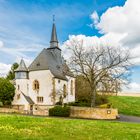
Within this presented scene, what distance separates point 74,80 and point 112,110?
1059 inches

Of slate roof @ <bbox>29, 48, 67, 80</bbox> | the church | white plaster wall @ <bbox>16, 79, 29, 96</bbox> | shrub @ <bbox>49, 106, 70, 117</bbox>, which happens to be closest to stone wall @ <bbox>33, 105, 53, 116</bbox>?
the church

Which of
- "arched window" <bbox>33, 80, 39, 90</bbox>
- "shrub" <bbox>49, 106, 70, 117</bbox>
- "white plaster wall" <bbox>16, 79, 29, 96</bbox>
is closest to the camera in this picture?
"shrub" <bbox>49, 106, 70, 117</bbox>

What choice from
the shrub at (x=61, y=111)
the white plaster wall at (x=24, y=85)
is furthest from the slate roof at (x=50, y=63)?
the shrub at (x=61, y=111)

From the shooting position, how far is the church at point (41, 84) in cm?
5616

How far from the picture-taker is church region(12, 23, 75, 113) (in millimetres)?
56156

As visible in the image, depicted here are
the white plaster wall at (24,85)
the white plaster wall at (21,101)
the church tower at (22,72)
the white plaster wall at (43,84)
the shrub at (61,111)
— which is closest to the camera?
the shrub at (61,111)

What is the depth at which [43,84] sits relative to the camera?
189ft

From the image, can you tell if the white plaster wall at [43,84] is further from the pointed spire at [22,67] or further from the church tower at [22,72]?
the pointed spire at [22,67]

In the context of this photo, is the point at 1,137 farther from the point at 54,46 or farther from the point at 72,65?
the point at 54,46

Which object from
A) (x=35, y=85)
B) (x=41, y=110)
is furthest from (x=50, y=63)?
(x=41, y=110)

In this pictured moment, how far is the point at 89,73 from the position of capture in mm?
46250

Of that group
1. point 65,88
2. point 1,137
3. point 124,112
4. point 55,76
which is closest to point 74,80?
point 65,88

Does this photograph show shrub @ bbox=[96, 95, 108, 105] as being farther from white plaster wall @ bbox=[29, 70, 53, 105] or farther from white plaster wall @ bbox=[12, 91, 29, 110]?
white plaster wall @ bbox=[12, 91, 29, 110]

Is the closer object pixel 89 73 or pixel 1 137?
pixel 1 137
